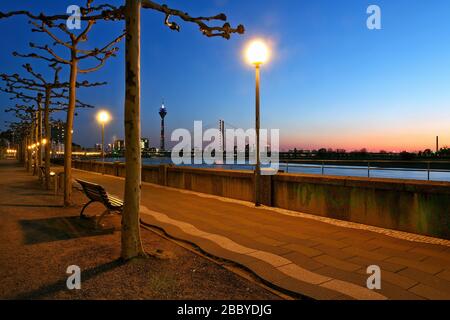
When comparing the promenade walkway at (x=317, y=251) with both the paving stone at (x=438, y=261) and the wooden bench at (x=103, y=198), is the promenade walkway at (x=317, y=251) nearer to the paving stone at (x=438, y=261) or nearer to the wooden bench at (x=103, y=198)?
the paving stone at (x=438, y=261)

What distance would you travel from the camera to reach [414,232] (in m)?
6.64

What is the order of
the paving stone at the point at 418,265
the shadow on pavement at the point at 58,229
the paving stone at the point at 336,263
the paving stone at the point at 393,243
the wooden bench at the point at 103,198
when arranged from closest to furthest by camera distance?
the paving stone at the point at 418,265 → the paving stone at the point at 336,263 → the paving stone at the point at 393,243 → the shadow on pavement at the point at 58,229 → the wooden bench at the point at 103,198

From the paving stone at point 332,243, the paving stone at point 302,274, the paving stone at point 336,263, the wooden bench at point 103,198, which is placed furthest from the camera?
the wooden bench at point 103,198

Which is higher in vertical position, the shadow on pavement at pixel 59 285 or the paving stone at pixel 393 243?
the paving stone at pixel 393 243

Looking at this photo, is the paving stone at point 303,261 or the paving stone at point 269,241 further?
the paving stone at point 269,241

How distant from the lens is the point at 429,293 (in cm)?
382

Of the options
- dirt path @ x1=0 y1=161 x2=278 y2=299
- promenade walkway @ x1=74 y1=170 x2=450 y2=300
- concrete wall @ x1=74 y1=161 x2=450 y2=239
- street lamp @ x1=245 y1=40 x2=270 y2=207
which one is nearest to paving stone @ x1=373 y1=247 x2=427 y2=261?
promenade walkway @ x1=74 y1=170 x2=450 y2=300

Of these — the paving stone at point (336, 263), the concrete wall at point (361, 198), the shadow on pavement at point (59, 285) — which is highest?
the concrete wall at point (361, 198)

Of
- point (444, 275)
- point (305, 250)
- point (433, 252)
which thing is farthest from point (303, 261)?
point (433, 252)

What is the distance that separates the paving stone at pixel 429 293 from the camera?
3.72m

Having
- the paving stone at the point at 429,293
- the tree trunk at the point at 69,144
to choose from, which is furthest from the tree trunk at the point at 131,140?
the tree trunk at the point at 69,144

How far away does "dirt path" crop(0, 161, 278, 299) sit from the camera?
154 inches

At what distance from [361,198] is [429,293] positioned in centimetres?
393
